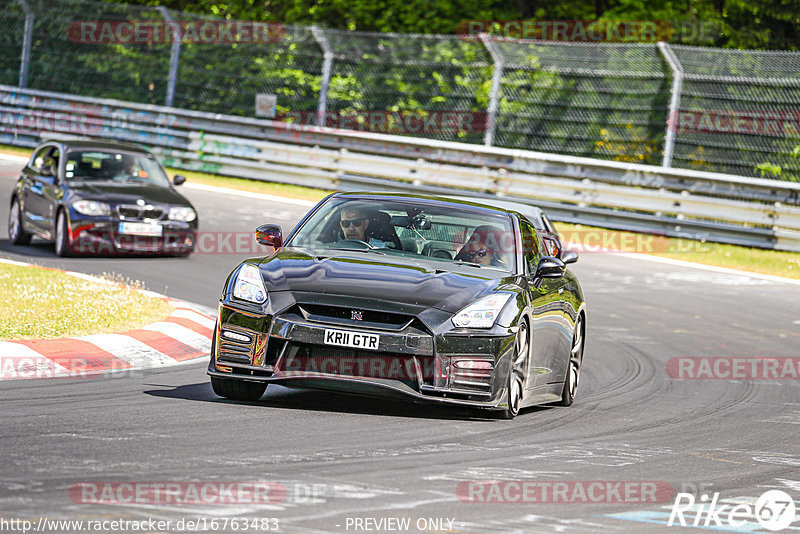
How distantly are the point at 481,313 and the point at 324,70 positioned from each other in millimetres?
17919

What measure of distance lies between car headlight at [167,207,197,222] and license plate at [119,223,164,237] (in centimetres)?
22

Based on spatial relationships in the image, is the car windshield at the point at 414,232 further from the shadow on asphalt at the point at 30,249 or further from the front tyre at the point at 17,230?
the front tyre at the point at 17,230

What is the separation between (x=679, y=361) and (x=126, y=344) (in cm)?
493

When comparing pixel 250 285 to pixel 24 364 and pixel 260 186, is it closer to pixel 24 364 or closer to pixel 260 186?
pixel 24 364

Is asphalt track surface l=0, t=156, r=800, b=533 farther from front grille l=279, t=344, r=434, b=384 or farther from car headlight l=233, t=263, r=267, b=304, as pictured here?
car headlight l=233, t=263, r=267, b=304

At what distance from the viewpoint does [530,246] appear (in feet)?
31.1

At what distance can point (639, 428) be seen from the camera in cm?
845

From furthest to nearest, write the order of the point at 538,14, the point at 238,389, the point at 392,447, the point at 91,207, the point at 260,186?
the point at 538,14 → the point at 260,186 → the point at 91,207 → the point at 238,389 → the point at 392,447

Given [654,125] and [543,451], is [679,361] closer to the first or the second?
[543,451]

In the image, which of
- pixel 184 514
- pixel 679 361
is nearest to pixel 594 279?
pixel 679 361
